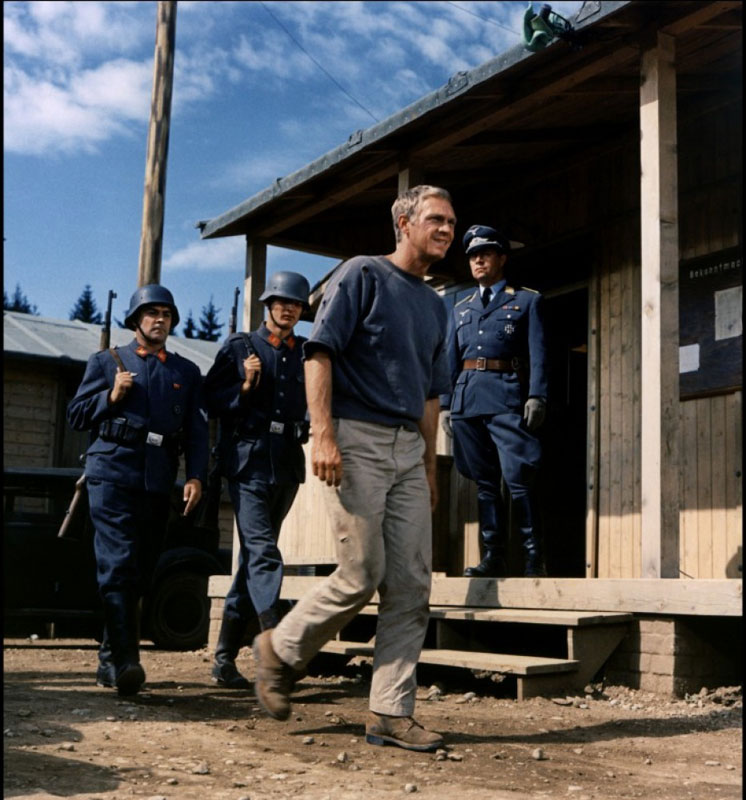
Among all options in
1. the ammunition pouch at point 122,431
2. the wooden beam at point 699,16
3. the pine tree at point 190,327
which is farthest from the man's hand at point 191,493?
the pine tree at point 190,327

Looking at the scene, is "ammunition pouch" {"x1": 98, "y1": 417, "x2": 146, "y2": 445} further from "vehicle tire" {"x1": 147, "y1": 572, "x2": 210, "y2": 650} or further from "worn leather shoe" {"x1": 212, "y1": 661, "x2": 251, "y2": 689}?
"vehicle tire" {"x1": 147, "y1": 572, "x2": 210, "y2": 650}

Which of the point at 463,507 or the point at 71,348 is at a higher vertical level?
the point at 71,348

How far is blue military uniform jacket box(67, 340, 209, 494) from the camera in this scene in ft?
19.3

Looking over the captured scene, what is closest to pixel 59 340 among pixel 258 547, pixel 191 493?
pixel 191 493

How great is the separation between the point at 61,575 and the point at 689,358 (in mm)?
6738

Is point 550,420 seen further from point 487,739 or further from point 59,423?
point 59,423

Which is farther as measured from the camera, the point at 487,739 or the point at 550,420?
the point at 550,420

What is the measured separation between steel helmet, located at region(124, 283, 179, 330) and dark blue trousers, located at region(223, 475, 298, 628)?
1.01 meters

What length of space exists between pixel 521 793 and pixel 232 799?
0.93 metres

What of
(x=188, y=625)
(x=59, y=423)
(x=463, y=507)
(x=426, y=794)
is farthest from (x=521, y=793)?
(x=59, y=423)

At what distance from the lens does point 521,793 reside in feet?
11.8

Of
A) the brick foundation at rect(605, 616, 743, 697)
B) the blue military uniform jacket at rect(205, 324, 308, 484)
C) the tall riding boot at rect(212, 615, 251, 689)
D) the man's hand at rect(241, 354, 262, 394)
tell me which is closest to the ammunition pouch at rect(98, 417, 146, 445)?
the blue military uniform jacket at rect(205, 324, 308, 484)

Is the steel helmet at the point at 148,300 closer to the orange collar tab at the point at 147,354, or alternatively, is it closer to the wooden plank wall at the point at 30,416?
the orange collar tab at the point at 147,354

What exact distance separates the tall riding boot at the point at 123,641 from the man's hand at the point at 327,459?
6.71 ft
